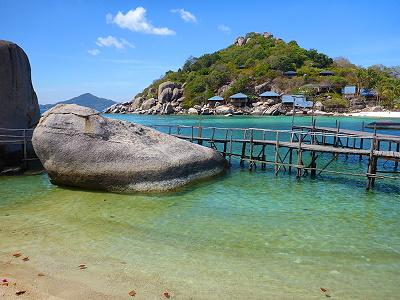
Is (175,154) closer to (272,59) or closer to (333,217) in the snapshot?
(333,217)

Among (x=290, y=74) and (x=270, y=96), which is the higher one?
(x=290, y=74)

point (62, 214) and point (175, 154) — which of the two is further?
point (175, 154)

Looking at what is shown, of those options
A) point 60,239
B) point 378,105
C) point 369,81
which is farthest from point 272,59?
point 60,239

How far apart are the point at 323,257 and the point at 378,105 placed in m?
74.0

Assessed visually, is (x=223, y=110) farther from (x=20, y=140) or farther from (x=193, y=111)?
(x=20, y=140)

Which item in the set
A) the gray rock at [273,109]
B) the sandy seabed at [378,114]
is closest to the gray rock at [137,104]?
the gray rock at [273,109]

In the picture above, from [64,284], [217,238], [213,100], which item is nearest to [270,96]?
[213,100]

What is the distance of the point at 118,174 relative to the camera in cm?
1264

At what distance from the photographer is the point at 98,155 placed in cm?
1269

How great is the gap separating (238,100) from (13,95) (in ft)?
224

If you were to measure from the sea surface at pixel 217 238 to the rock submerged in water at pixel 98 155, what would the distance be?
53 centimetres

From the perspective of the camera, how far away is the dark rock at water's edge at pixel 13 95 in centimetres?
1688

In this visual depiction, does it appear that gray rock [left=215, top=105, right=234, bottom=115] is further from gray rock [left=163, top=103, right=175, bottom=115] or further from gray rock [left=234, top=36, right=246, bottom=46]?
gray rock [left=234, top=36, right=246, bottom=46]

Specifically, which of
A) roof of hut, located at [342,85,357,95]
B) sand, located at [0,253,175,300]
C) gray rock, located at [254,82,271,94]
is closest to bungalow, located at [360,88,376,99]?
roof of hut, located at [342,85,357,95]
